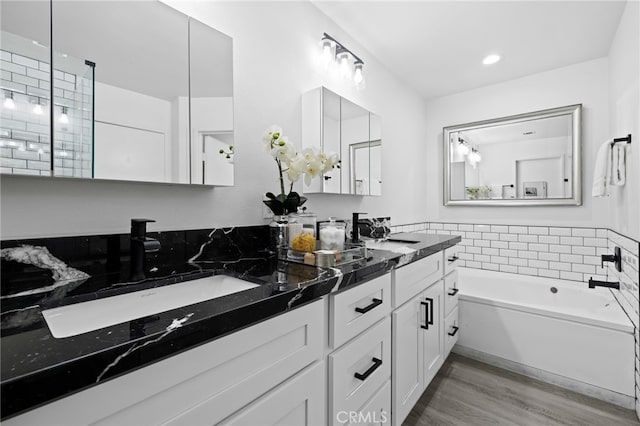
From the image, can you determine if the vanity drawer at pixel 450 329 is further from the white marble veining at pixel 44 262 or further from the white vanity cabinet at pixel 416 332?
the white marble veining at pixel 44 262

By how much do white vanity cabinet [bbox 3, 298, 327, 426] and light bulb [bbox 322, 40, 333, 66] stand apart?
1.63 meters

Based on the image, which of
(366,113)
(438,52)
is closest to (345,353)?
(366,113)

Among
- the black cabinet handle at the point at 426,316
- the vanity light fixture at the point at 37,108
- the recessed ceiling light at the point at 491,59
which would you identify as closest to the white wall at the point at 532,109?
the recessed ceiling light at the point at 491,59

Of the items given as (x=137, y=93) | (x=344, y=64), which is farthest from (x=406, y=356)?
(x=344, y=64)

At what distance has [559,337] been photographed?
201 centimetres

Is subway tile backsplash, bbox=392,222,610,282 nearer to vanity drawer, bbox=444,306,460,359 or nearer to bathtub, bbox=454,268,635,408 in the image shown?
bathtub, bbox=454,268,635,408

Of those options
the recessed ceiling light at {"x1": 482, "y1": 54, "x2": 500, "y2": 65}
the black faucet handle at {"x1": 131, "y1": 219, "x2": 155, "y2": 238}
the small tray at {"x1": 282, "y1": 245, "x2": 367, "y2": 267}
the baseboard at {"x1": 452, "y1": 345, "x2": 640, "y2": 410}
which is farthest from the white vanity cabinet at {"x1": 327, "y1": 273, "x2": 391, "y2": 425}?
the recessed ceiling light at {"x1": 482, "y1": 54, "x2": 500, "y2": 65}

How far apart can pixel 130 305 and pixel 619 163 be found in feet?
9.18

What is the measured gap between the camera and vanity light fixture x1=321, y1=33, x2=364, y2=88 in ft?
6.33

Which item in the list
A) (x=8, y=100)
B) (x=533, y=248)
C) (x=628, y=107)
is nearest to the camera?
(x=8, y=100)

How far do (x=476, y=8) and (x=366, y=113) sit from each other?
3.04 feet

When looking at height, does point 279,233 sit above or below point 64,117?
below

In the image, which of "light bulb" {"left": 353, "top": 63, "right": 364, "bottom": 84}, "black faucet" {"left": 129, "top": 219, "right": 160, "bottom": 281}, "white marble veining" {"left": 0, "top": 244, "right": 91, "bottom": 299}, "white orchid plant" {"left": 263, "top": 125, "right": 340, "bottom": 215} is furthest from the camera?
"light bulb" {"left": 353, "top": 63, "right": 364, "bottom": 84}

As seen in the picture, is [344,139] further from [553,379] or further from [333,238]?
[553,379]
